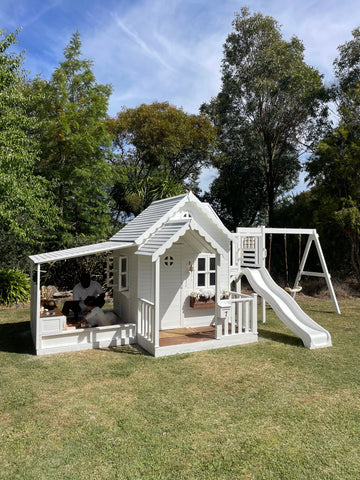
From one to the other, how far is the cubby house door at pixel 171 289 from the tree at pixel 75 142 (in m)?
6.61

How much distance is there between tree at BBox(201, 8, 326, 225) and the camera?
18.4m

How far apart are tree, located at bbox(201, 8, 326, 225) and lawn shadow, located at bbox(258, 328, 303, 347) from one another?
40.7 ft

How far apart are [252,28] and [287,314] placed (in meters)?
17.8

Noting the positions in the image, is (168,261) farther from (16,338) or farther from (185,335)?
(16,338)

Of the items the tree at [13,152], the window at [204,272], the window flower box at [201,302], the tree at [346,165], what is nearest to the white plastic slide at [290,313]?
the window at [204,272]

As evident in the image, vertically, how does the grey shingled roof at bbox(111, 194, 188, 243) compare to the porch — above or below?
above

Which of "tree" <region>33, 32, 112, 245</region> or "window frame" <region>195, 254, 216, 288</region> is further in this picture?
"tree" <region>33, 32, 112, 245</region>

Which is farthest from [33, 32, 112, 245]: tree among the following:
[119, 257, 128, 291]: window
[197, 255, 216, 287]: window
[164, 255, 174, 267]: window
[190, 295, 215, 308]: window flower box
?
[190, 295, 215, 308]: window flower box

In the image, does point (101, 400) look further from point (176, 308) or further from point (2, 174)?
point (2, 174)

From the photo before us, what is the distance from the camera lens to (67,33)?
1508 centimetres

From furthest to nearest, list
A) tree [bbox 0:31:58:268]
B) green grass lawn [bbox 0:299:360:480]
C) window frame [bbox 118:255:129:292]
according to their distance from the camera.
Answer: tree [bbox 0:31:58:268] → window frame [bbox 118:255:129:292] → green grass lawn [bbox 0:299:360:480]

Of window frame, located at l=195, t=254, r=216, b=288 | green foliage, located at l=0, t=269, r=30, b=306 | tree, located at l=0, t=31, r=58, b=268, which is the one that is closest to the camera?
window frame, located at l=195, t=254, r=216, b=288

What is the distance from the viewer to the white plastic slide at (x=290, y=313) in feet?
24.3

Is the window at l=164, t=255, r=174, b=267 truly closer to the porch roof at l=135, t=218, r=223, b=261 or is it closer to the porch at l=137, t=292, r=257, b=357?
the porch roof at l=135, t=218, r=223, b=261
